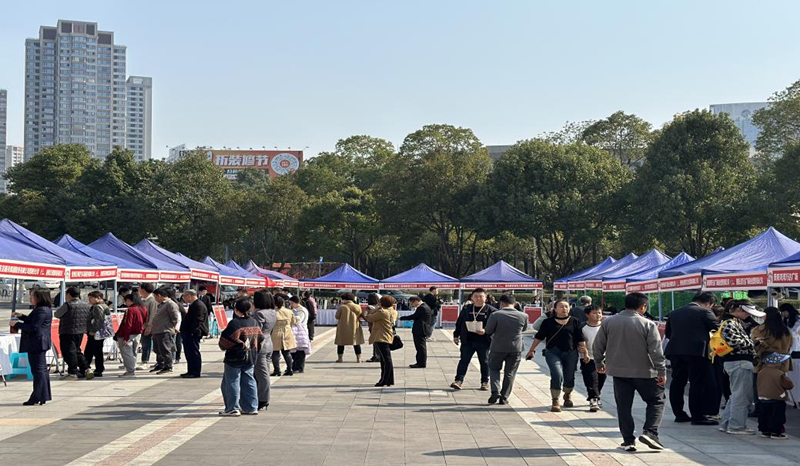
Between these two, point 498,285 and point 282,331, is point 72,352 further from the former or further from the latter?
point 498,285

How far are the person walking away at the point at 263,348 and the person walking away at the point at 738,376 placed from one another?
576 centimetres

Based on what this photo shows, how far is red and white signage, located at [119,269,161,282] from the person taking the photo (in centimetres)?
2381

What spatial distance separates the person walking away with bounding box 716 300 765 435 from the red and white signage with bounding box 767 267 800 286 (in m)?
3.52

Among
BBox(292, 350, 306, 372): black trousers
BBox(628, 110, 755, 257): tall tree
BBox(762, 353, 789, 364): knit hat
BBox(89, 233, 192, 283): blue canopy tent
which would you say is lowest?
BBox(292, 350, 306, 372): black trousers

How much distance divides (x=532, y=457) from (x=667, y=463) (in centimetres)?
126

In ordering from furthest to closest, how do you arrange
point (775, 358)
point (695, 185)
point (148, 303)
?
point (695, 185) < point (148, 303) < point (775, 358)

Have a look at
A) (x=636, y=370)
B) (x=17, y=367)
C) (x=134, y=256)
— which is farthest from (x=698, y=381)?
(x=134, y=256)

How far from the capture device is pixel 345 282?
42156 mm

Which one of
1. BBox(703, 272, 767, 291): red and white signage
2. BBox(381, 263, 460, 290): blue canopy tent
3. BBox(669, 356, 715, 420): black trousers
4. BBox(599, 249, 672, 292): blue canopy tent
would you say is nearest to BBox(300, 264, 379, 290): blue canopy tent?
BBox(381, 263, 460, 290): blue canopy tent

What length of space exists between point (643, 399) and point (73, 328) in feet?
33.1

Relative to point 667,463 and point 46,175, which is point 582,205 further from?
point 667,463

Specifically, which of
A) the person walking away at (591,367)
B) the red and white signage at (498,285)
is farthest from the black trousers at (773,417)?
the red and white signage at (498,285)

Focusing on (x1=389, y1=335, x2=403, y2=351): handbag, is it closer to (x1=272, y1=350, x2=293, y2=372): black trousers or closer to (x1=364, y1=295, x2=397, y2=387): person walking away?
(x1=364, y1=295, x2=397, y2=387): person walking away

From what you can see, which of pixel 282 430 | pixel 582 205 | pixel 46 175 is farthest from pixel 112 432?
pixel 46 175
